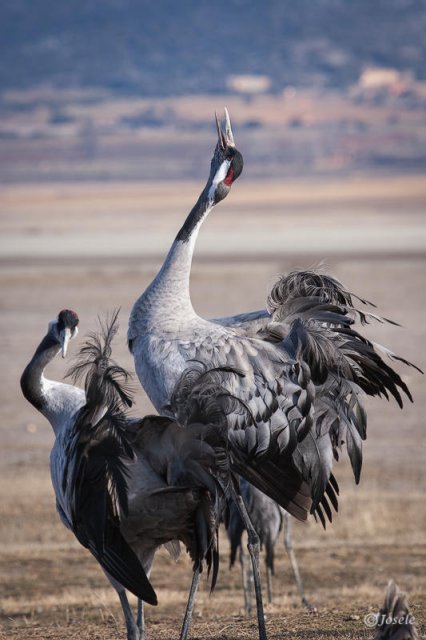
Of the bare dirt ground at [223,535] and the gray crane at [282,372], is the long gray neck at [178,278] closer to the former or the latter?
the gray crane at [282,372]

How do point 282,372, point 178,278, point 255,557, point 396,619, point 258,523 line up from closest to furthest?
point 396,619 < point 282,372 < point 255,557 < point 178,278 < point 258,523

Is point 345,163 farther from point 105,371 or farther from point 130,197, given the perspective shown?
point 105,371

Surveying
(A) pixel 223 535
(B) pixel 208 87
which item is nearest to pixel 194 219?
(A) pixel 223 535

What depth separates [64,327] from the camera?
8.25m

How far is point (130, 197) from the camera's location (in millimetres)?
90250

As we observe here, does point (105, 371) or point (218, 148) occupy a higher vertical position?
point (218, 148)

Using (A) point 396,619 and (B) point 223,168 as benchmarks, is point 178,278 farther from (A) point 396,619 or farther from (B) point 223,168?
(A) point 396,619

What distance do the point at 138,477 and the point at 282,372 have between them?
151cm

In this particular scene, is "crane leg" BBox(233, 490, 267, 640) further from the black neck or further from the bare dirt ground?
the black neck

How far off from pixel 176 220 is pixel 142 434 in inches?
2505

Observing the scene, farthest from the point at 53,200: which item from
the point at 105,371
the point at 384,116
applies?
the point at 105,371

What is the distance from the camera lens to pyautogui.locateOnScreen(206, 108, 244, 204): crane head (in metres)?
9.70

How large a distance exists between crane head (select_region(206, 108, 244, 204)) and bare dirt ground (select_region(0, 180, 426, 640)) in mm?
3012

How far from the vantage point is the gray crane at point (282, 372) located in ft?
27.2
